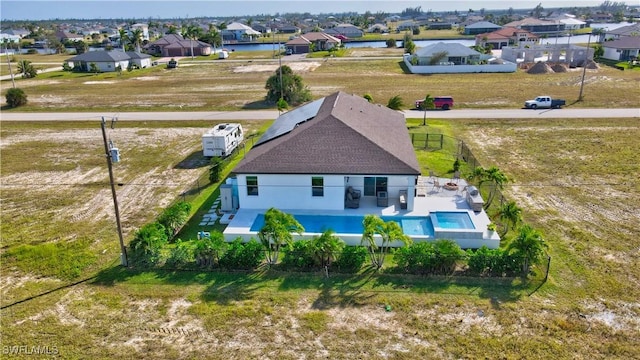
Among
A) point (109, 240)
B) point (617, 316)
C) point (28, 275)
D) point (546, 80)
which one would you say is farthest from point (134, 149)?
point (546, 80)

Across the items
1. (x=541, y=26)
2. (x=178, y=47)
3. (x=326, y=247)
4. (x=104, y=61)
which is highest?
(x=541, y=26)

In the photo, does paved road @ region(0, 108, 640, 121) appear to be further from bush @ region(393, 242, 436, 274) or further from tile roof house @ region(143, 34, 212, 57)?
tile roof house @ region(143, 34, 212, 57)

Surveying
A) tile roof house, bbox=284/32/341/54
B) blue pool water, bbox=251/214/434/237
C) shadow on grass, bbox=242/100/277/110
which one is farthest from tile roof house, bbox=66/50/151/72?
blue pool water, bbox=251/214/434/237

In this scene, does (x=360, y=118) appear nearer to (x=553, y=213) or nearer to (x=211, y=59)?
(x=553, y=213)

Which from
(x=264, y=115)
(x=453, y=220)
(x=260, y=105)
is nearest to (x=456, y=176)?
(x=453, y=220)

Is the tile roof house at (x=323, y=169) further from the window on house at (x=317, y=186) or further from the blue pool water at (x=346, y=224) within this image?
the blue pool water at (x=346, y=224)

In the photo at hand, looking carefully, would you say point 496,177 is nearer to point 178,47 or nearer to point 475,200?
point 475,200

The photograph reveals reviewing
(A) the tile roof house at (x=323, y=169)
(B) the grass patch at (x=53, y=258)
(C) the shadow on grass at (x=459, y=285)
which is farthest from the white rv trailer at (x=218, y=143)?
A: (C) the shadow on grass at (x=459, y=285)
